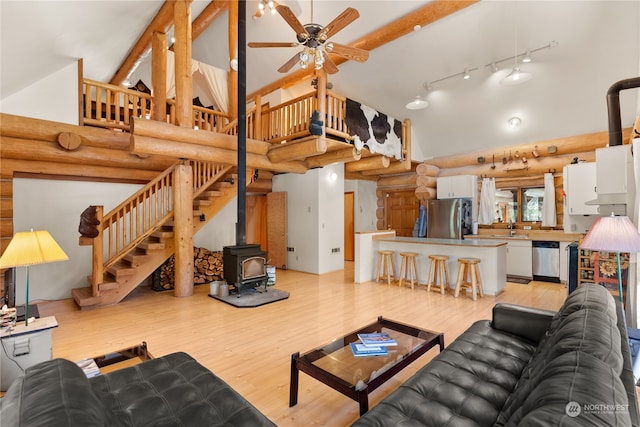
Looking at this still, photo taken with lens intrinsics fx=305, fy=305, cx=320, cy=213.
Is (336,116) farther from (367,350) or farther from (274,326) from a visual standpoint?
(367,350)

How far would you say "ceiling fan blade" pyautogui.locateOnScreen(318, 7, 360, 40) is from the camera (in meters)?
3.11

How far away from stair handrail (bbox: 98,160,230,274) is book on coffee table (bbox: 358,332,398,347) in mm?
4114

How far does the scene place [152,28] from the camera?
18.2 ft

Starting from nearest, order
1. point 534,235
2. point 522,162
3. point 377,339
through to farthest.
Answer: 1. point 377,339
2. point 534,235
3. point 522,162

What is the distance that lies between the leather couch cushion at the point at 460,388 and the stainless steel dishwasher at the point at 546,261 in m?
4.76

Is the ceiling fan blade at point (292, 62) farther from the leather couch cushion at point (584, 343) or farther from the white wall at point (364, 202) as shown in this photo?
the white wall at point (364, 202)

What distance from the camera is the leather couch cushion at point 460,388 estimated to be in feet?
4.75

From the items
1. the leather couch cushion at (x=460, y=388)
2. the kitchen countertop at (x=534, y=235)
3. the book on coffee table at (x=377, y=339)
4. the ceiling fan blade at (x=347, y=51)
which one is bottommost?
the book on coffee table at (x=377, y=339)

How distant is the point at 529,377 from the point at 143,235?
526cm

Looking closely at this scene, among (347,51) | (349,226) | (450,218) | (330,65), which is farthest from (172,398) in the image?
(349,226)

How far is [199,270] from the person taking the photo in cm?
623

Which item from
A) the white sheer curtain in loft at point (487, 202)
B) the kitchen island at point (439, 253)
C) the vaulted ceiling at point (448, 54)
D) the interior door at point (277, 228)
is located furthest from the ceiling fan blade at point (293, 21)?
the white sheer curtain in loft at point (487, 202)

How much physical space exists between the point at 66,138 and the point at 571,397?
19.7ft

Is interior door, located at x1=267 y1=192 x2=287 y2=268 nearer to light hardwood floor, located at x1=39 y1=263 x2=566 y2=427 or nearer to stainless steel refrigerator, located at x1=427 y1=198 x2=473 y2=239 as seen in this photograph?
light hardwood floor, located at x1=39 y1=263 x2=566 y2=427
